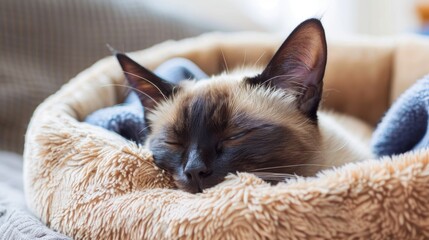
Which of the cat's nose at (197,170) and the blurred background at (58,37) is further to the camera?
the blurred background at (58,37)

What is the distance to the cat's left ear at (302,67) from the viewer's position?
2.96 ft

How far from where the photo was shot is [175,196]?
0.82m

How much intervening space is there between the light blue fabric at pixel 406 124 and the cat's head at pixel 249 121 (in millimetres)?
305

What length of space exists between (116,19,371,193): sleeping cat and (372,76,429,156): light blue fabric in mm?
205

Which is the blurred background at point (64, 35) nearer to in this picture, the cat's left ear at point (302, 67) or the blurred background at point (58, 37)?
the blurred background at point (58, 37)

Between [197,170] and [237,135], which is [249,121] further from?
[197,170]

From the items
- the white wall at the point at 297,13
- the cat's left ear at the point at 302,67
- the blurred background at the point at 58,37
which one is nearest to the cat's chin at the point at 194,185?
the cat's left ear at the point at 302,67

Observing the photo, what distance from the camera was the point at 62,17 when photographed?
1752 mm

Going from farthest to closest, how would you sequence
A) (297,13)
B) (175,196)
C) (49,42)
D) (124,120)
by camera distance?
(297,13)
(49,42)
(124,120)
(175,196)

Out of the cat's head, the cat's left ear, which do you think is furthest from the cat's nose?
the cat's left ear

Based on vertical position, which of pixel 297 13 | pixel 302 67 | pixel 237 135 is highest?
pixel 302 67

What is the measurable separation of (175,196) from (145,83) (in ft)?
1.16

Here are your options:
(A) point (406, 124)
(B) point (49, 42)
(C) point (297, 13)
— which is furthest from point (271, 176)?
(C) point (297, 13)

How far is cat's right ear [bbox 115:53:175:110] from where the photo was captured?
1039mm
